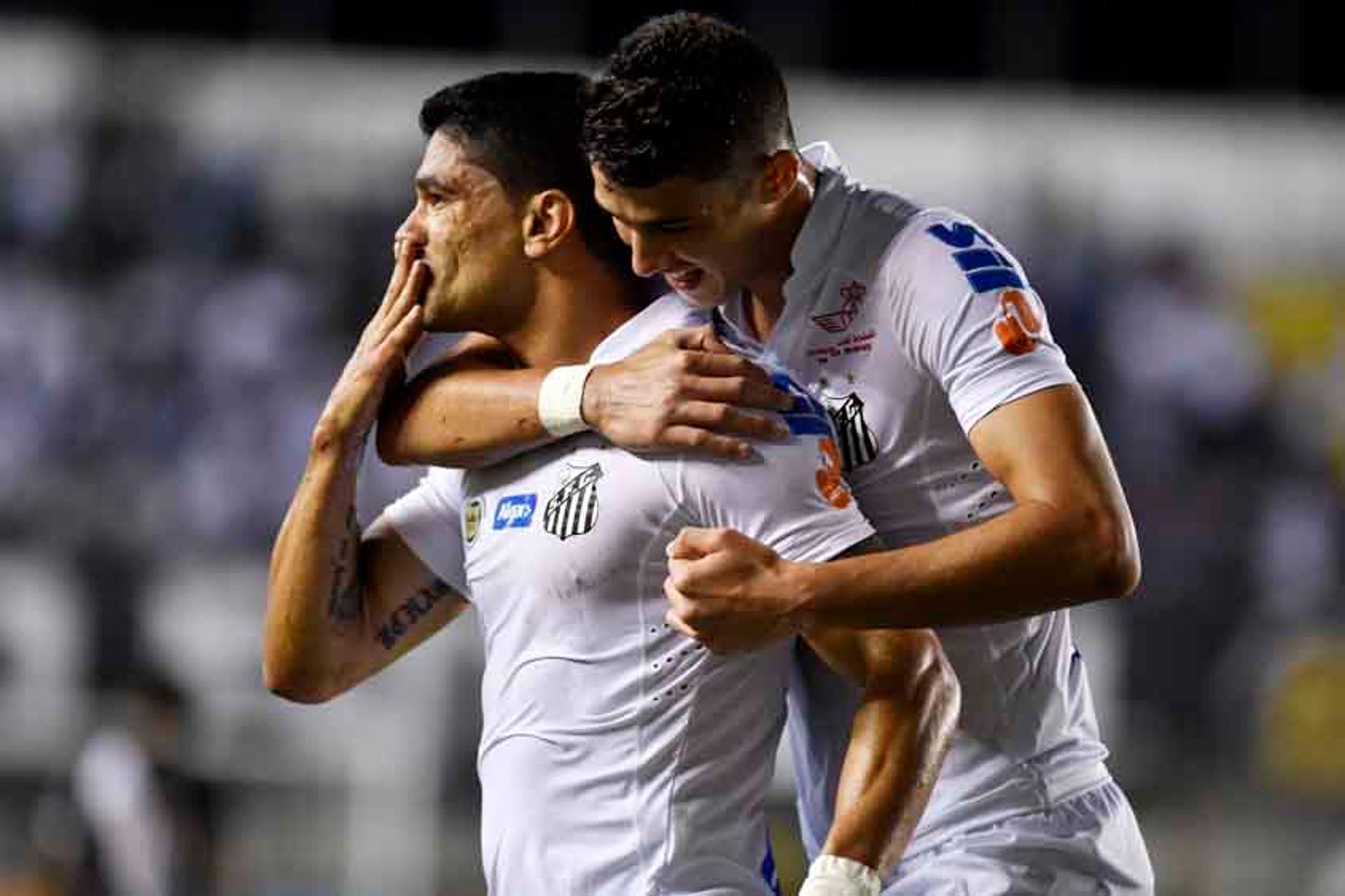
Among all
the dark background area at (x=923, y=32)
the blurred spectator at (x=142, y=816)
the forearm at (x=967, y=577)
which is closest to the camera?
the forearm at (x=967, y=577)

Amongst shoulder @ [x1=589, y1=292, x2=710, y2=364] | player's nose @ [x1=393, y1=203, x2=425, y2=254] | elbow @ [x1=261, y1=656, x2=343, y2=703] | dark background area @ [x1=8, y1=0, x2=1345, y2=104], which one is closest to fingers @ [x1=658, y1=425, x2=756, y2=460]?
shoulder @ [x1=589, y1=292, x2=710, y2=364]

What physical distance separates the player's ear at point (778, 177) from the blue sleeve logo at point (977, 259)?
0.21m

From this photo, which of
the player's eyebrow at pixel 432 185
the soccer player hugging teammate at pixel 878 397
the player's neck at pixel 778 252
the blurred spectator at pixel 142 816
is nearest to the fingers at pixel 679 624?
the soccer player hugging teammate at pixel 878 397

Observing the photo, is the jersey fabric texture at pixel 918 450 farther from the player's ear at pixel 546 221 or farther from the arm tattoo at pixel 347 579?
the arm tattoo at pixel 347 579

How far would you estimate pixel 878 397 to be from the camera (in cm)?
330

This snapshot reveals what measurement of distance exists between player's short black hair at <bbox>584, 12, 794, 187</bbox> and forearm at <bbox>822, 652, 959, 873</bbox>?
29.8 inches

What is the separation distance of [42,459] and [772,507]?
9.52m

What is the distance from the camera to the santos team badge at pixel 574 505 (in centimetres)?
328

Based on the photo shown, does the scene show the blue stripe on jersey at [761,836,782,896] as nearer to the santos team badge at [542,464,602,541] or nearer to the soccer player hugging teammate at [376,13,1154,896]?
the soccer player hugging teammate at [376,13,1154,896]

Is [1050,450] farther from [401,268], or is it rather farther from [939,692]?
[401,268]

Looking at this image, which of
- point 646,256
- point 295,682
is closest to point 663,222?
point 646,256

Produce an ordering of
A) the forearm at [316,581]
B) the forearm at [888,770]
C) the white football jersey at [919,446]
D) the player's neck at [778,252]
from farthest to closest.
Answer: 1. the forearm at [316,581]
2. the player's neck at [778,252]
3. the white football jersey at [919,446]
4. the forearm at [888,770]

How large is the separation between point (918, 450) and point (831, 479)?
20cm

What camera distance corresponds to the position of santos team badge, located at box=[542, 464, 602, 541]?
3283 millimetres
